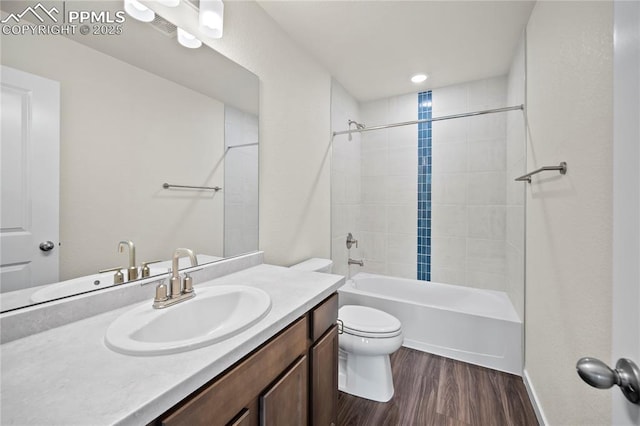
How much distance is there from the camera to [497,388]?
1.79 metres

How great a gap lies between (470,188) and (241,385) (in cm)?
273

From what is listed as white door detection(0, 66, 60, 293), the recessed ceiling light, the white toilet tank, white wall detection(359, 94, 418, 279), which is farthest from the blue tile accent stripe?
white door detection(0, 66, 60, 293)

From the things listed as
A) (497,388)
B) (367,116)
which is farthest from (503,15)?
(497,388)

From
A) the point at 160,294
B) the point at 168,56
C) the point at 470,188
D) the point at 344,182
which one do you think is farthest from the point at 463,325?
the point at 168,56

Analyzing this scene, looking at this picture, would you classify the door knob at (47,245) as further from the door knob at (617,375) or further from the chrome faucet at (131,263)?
the door knob at (617,375)

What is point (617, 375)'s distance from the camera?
17.1 inches

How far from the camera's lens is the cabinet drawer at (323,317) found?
1104mm

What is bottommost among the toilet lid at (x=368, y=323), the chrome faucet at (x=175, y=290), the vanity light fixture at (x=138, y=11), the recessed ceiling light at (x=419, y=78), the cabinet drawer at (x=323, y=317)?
the toilet lid at (x=368, y=323)

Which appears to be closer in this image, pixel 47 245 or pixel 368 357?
pixel 47 245

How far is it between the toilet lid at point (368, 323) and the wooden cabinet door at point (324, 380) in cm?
47

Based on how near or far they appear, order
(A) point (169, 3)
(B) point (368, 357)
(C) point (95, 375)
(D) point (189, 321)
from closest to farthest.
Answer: (C) point (95, 375) < (D) point (189, 321) < (A) point (169, 3) < (B) point (368, 357)

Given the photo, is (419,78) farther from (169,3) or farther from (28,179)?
(28,179)

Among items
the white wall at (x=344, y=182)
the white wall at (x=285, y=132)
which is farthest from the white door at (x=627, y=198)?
Result: the white wall at (x=344, y=182)

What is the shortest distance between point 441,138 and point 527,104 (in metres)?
1.03
